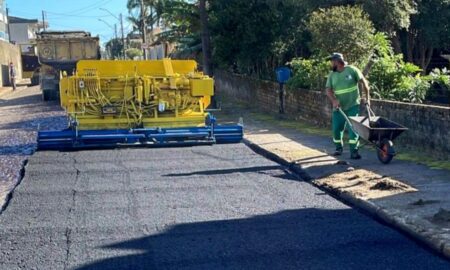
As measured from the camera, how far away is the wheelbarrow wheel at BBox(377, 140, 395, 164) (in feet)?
32.9

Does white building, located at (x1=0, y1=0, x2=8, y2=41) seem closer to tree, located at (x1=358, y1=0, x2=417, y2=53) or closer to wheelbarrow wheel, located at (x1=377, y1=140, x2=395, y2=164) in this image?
tree, located at (x1=358, y1=0, x2=417, y2=53)

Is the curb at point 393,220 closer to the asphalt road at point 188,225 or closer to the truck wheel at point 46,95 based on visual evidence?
the asphalt road at point 188,225

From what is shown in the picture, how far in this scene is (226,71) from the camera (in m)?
30.5

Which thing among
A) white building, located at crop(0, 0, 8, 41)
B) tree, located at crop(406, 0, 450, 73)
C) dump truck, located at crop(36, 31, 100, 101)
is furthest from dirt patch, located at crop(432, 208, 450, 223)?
white building, located at crop(0, 0, 8, 41)

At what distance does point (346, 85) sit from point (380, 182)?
2.80 metres

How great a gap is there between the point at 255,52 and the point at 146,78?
371 inches

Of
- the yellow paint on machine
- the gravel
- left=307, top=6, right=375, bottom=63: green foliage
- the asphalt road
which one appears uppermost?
left=307, top=6, right=375, bottom=63: green foliage

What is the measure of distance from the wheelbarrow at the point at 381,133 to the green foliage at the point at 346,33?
5072 millimetres

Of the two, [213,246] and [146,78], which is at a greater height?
[146,78]

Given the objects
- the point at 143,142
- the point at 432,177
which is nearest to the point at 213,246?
the point at 432,177

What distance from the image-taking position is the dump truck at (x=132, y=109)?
13195 millimetres

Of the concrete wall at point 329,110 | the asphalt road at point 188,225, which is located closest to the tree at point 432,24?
the concrete wall at point 329,110

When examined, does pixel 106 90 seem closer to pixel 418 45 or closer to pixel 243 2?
pixel 243 2

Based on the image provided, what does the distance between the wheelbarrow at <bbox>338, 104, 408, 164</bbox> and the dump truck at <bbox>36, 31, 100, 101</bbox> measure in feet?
61.9
